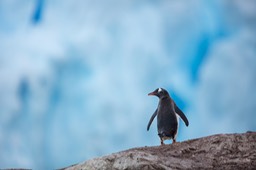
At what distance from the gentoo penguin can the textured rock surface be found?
3589mm

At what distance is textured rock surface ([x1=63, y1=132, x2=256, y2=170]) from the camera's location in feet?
28.4

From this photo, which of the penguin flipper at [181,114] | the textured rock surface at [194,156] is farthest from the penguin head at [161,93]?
the textured rock surface at [194,156]

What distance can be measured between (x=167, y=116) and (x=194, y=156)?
507 centimetres

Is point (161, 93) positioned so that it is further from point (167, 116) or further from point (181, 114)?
point (167, 116)

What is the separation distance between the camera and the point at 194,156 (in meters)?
10.6

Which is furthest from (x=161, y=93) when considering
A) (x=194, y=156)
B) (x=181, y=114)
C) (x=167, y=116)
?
(x=194, y=156)

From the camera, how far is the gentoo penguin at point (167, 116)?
50.8ft

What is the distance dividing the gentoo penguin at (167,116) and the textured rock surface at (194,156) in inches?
141

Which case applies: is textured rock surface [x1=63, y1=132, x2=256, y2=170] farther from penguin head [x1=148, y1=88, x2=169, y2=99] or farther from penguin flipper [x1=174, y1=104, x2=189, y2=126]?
penguin head [x1=148, y1=88, x2=169, y2=99]

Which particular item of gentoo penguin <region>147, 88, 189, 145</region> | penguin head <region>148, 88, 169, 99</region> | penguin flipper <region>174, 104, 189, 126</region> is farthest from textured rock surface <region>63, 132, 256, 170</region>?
penguin head <region>148, 88, 169, 99</region>

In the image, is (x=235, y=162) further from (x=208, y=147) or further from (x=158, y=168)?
(x=158, y=168)

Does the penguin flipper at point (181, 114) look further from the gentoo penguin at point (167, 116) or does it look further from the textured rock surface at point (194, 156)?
the textured rock surface at point (194, 156)

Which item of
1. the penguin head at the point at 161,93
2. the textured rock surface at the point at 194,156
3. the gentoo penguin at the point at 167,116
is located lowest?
the textured rock surface at the point at 194,156

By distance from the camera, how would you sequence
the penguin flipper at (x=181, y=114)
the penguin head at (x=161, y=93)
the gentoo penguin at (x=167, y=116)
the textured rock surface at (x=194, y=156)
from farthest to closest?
the penguin head at (x=161, y=93), the penguin flipper at (x=181, y=114), the gentoo penguin at (x=167, y=116), the textured rock surface at (x=194, y=156)
